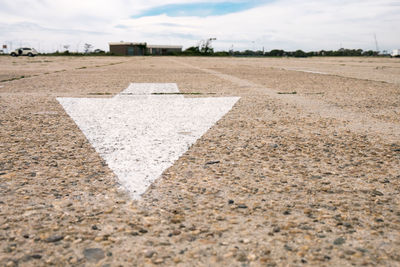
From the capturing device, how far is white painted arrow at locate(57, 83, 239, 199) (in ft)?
6.04

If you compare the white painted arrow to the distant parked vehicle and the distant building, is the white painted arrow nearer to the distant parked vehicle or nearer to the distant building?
the distant parked vehicle

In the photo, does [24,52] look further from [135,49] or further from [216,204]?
[216,204]

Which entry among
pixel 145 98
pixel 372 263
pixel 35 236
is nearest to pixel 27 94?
pixel 145 98

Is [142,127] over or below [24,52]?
below

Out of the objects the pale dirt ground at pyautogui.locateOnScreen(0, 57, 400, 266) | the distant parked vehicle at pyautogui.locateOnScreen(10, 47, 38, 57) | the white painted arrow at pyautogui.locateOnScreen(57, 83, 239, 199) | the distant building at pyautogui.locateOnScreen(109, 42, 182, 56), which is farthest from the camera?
the distant building at pyautogui.locateOnScreen(109, 42, 182, 56)

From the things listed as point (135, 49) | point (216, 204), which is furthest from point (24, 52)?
point (216, 204)

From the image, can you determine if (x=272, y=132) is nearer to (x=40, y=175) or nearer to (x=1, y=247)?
(x=40, y=175)

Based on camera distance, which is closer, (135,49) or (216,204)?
(216,204)

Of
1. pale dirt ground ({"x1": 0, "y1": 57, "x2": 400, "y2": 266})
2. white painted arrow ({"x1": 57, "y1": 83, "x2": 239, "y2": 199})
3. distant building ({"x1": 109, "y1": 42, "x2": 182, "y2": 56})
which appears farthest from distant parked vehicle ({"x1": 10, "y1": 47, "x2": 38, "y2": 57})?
pale dirt ground ({"x1": 0, "y1": 57, "x2": 400, "y2": 266})

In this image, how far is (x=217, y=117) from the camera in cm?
325

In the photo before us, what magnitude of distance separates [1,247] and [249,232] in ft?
2.66

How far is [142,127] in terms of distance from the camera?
2.75m

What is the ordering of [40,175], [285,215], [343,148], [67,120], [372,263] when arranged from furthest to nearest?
[67,120] < [343,148] < [40,175] < [285,215] < [372,263]

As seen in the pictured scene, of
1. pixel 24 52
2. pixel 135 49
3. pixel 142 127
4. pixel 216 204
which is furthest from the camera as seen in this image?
pixel 135 49
